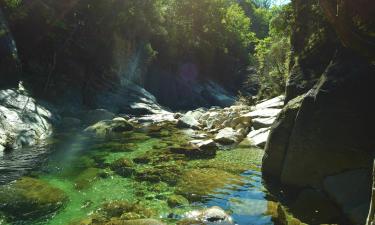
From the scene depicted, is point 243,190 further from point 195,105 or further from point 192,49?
point 192,49

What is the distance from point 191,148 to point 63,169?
497cm

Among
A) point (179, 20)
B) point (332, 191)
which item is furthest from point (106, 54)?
point (332, 191)

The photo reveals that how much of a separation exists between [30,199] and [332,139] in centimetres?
688

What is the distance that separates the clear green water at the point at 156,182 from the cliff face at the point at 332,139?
3.22 feet

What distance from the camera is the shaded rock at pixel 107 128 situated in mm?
20500

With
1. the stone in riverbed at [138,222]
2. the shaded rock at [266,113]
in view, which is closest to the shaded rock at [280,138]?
the stone in riverbed at [138,222]

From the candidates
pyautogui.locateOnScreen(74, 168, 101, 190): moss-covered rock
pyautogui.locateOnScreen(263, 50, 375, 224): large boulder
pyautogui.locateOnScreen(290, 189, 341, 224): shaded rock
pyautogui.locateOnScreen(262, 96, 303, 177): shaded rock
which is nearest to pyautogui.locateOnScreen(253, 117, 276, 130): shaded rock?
pyautogui.locateOnScreen(262, 96, 303, 177): shaded rock

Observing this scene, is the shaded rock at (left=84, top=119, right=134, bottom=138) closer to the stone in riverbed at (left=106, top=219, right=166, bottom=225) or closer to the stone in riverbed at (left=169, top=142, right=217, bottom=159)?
the stone in riverbed at (left=169, top=142, right=217, bottom=159)

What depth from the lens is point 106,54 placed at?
3628 cm

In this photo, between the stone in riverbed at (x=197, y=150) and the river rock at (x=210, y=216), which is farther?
the stone in riverbed at (x=197, y=150)

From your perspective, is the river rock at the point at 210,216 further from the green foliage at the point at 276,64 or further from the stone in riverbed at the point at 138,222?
the green foliage at the point at 276,64

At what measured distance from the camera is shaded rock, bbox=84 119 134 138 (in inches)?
807

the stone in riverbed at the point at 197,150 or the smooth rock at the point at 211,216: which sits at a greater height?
the stone in riverbed at the point at 197,150

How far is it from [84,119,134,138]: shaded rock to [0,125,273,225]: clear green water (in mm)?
4347
